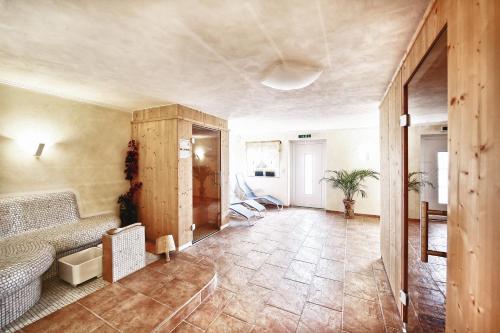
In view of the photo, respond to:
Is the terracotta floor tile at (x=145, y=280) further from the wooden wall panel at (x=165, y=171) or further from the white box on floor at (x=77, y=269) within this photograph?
the wooden wall panel at (x=165, y=171)

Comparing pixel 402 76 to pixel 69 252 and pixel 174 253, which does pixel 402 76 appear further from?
pixel 69 252

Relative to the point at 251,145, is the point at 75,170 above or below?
below

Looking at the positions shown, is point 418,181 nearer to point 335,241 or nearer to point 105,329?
point 335,241

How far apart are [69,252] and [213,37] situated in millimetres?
3252

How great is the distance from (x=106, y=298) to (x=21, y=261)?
2.77 ft

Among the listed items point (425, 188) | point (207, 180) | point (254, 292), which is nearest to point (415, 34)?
A: point (254, 292)

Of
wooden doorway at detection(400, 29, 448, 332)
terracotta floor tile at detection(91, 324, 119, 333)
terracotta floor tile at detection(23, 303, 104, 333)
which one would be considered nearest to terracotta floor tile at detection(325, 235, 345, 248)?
wooden doorway at detection(400, 29, 448, 332)

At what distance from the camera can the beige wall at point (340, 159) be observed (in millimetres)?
5586

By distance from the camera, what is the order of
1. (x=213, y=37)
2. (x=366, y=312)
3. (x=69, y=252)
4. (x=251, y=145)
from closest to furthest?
(x=213, y=37) < (x=366, y=312) < (x=69, y=252) < (x=251, y=145)

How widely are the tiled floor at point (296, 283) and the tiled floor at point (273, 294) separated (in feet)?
0.03

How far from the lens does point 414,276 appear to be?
2.78 m

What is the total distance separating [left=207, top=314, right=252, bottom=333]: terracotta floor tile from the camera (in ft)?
6.07

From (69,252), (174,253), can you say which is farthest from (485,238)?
(69,252)

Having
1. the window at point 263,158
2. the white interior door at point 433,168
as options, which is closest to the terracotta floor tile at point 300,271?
the window at point 263,158
